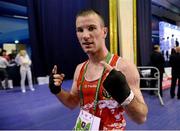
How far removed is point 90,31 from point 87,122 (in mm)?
433

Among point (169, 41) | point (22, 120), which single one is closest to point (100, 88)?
point (22, 120)

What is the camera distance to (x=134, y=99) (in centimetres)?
110

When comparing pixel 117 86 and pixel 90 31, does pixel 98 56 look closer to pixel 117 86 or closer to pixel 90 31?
pixel 90 31

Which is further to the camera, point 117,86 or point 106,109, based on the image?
point 106,109

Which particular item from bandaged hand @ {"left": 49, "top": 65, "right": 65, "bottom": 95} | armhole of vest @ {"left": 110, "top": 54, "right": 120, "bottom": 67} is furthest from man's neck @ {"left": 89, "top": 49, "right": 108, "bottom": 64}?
bandaged hand @ {"left": 49, "top": 65, "right": 65, "bottom": 95}

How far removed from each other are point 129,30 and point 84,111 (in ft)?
19.2

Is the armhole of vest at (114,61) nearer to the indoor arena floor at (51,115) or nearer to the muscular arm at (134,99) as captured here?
the muscular arm at (134,99)


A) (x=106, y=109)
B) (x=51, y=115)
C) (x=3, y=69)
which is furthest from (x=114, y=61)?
(x=3, y=69)

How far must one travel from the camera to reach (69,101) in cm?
150

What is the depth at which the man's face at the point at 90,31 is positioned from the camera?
Answer: 1241 millimetres

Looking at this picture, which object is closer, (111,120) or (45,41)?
(111,120)

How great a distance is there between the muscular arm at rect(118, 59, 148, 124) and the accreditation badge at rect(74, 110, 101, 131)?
183mm

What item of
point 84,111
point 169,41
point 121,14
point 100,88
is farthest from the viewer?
point 169,41

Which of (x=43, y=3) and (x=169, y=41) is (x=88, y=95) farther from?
(x=169, y=41)
